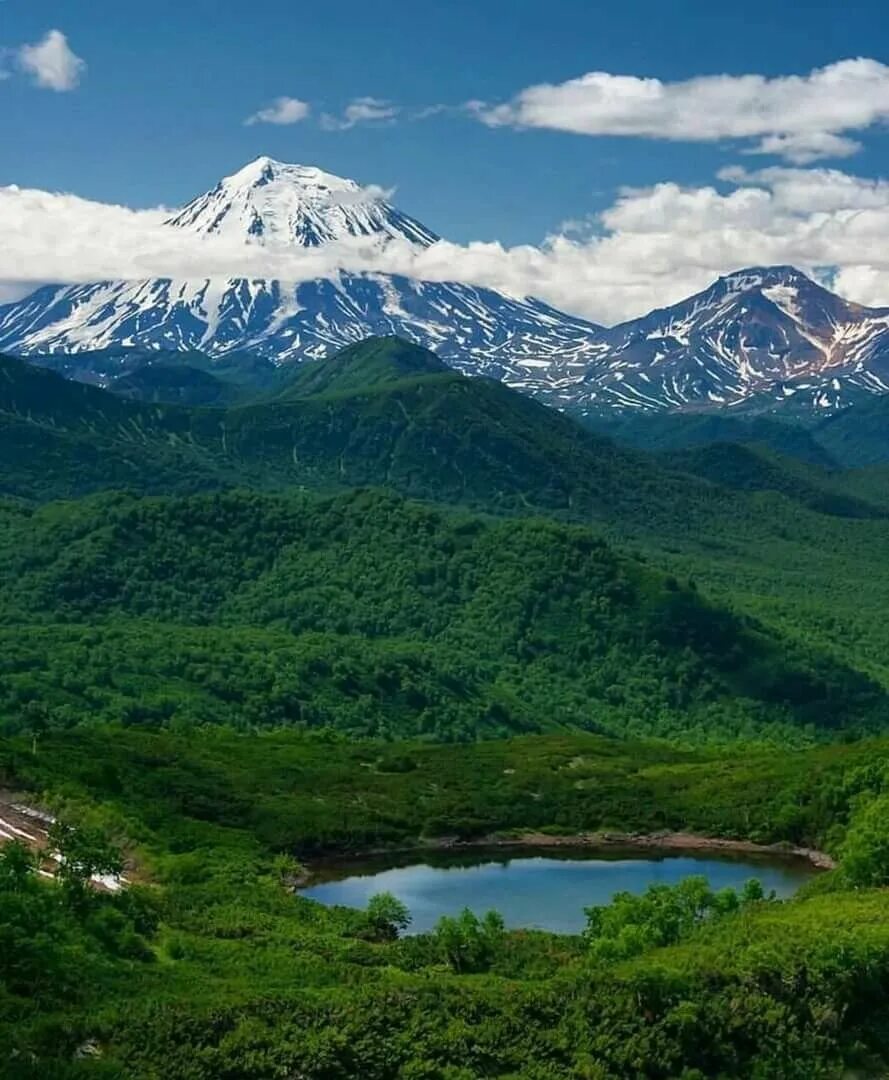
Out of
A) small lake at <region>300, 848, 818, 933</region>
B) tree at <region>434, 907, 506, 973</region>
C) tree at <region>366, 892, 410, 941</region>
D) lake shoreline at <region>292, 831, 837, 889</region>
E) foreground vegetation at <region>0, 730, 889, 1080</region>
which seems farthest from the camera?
lake shoreline at <region>292, 831, 837, 889</region>

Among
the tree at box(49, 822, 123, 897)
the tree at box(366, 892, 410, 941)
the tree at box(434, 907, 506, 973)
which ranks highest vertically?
the tree at box(49, 822, 123, 897)

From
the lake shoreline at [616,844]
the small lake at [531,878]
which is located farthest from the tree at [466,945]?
the lake shoreline at [616,844]

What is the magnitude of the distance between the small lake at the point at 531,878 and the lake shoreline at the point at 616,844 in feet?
4.01

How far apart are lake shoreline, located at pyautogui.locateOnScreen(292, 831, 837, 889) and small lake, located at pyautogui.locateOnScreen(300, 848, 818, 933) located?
1223 mm

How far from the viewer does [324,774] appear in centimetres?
15725

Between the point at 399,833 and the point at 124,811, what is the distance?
1181 inches

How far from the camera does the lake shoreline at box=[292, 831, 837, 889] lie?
13725 centimetres

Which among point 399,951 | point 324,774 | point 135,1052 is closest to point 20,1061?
point 135,1052

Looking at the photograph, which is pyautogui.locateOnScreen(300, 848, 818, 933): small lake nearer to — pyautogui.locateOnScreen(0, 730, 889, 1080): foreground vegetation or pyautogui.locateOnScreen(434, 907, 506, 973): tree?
pyautogui.locateOnScreen(0, 730, 889, 1080): foreground vegetation

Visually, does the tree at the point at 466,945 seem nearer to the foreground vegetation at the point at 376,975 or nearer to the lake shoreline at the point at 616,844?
the foreground vegetation at the point at 376,975

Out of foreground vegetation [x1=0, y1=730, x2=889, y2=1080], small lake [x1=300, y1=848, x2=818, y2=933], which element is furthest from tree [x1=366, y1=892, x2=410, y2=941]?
small lake [x1=300, y1=848, x2=818, y2=933]

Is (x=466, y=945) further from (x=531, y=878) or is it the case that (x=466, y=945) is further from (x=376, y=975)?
(x=531, y=878)

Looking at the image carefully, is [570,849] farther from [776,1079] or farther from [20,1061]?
[20,1061]

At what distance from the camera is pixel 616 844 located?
141 m
